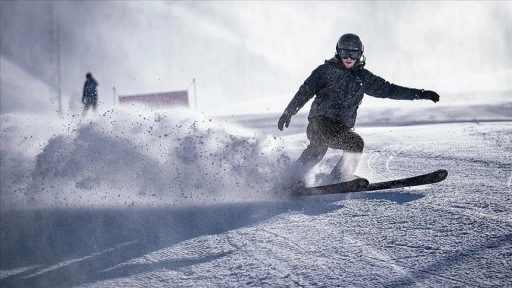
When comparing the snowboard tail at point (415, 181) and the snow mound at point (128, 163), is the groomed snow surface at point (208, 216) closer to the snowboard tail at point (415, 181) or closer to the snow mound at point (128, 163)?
the snow mound at point (128, 163)

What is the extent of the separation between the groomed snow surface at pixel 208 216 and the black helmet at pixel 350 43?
1403 mm

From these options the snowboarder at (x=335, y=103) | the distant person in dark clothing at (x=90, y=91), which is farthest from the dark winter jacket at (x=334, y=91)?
the distant person in dark clothing at (x=90, y=91)

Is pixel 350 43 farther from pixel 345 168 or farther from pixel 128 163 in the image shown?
pixel 128 163

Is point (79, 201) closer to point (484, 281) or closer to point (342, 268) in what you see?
point (342, 268)

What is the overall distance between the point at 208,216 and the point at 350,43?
2562 millimetres

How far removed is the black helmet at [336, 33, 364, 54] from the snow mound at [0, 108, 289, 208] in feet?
4.65

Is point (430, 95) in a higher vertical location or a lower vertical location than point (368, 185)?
higher

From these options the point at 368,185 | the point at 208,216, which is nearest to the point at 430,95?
the point at 368,185

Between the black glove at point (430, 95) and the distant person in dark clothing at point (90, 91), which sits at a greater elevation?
the distant person in dark clothing at point (90, 91)

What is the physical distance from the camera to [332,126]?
577 centimetres

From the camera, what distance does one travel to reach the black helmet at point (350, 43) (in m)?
5.66

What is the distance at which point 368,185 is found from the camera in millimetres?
5035

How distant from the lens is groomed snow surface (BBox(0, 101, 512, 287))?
3055 mm

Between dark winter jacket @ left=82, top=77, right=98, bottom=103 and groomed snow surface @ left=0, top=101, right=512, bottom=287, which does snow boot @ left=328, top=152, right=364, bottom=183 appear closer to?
groomed snow surface @ left=0, top=101, right=512, bottom=287
